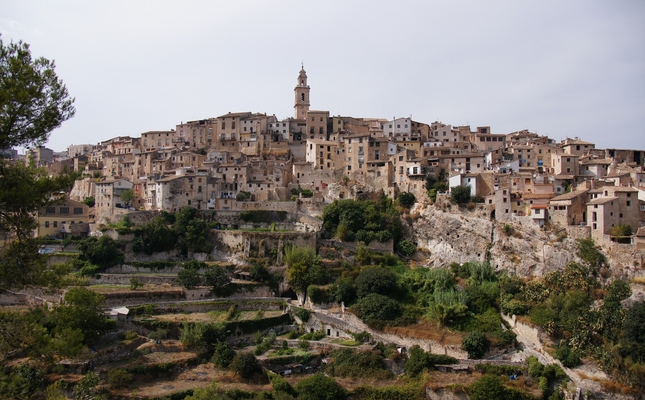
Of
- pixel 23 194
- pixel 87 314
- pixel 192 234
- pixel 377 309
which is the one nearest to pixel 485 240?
pixel 377 309

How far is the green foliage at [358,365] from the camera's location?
2781cm

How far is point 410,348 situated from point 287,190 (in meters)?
21.4

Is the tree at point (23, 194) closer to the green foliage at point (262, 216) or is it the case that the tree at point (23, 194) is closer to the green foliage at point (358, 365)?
the green foliage at point (358, 365)

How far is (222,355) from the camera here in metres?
28.0

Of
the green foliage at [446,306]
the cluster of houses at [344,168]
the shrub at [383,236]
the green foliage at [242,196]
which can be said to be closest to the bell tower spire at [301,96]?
the cluster of houses at [344,168]

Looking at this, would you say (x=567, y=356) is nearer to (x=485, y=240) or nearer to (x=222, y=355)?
(x=485, y=240)

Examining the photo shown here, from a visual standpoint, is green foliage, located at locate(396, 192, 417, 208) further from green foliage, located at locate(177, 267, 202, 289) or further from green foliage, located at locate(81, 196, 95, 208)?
green foliage, located at locate(81, 196, 95, 208)

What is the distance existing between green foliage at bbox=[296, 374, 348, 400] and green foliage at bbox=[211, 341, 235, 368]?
398 cm

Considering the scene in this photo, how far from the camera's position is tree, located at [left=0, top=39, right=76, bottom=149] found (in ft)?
34.1

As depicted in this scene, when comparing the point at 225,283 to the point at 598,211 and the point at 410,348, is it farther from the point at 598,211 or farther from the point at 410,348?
the point at 598,211

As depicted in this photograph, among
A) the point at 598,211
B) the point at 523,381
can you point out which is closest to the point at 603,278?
the point at 598,211

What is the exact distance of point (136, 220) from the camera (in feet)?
139

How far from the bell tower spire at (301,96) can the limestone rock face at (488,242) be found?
25.2 meters

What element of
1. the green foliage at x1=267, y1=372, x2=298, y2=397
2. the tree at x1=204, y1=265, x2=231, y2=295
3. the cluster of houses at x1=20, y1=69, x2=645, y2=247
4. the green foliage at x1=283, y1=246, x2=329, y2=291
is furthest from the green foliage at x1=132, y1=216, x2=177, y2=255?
the green foliage at x1=267, y1=372, x2=298, y2=397
